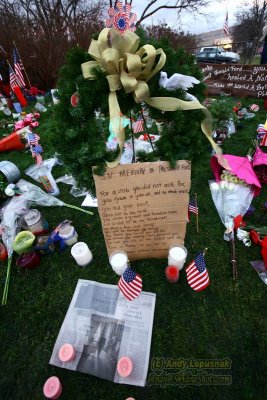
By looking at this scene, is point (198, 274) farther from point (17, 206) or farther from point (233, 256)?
point (17, 206)

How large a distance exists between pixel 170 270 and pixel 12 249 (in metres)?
1.27

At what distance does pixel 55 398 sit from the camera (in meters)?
1.14

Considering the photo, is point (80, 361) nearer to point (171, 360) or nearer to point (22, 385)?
point (22, 385)

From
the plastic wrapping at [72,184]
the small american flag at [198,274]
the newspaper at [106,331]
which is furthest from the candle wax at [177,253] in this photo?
the plastic wrapping at [72,184]

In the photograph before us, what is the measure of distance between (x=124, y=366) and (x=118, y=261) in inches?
23.3

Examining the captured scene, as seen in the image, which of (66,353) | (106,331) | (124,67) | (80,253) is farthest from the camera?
(80,253)

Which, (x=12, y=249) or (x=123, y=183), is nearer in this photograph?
(x=123, y=183)

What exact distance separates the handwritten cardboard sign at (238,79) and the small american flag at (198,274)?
334 cm

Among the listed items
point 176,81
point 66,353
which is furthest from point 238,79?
point 66,353

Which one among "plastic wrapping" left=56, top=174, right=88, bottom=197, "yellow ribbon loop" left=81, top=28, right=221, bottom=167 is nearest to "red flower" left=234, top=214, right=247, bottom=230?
"yellow ribbon loop" left=81, top=28, right=221, bottom=167

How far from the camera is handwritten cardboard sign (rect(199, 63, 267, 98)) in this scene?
141 inches

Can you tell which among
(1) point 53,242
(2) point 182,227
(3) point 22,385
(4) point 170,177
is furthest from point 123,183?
(3) point 22,385

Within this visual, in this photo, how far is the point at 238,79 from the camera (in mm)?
3748

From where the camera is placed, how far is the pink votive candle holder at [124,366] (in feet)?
3.83
